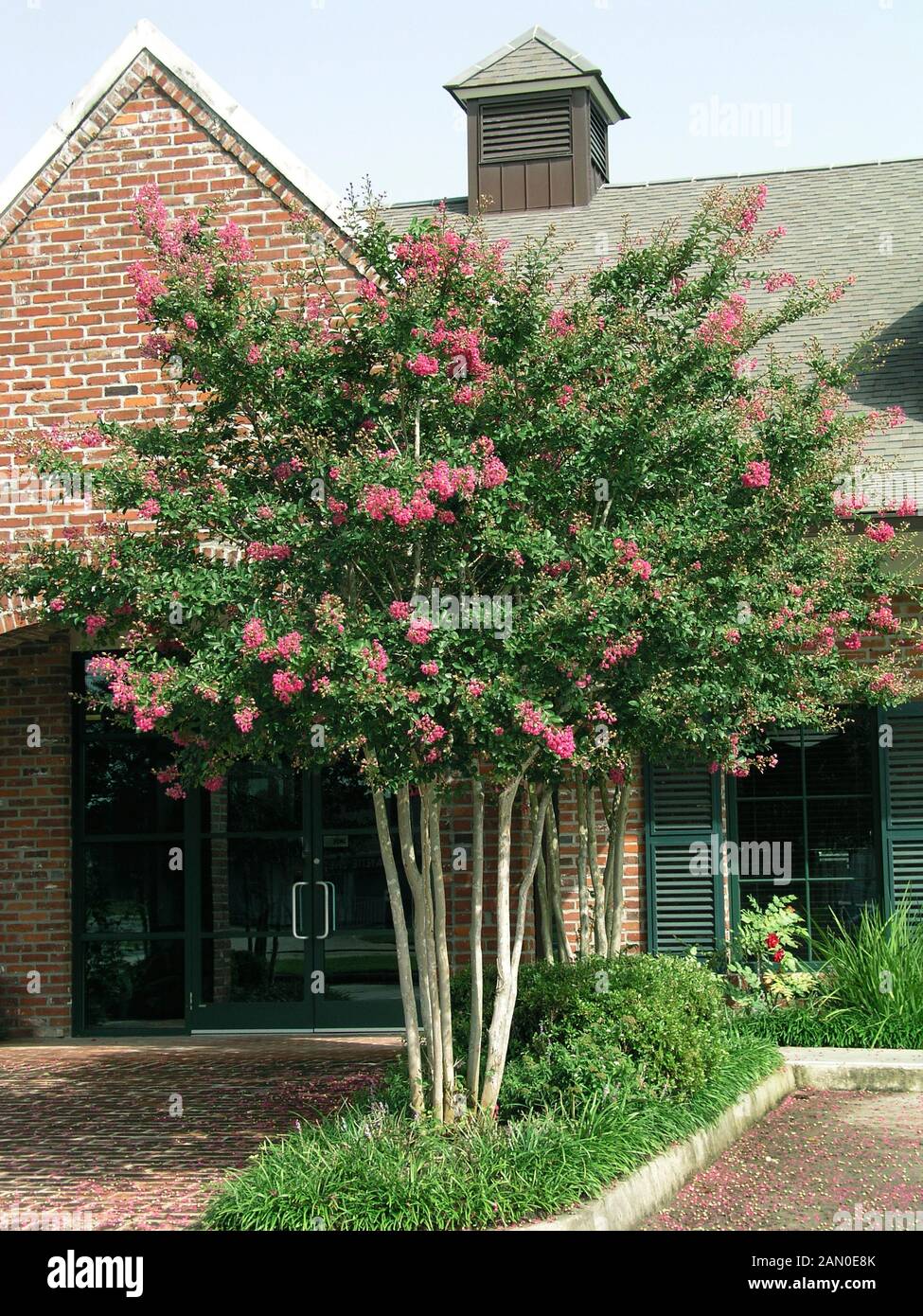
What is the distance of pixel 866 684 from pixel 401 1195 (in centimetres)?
511

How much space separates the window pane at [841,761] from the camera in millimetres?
10766

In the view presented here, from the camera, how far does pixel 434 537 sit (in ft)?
20.6

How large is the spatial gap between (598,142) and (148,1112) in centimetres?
1129

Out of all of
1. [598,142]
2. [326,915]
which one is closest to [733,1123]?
[326,915]

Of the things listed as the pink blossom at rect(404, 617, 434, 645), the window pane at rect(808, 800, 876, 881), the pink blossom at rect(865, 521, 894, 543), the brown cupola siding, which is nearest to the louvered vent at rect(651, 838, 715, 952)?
the window pane at rect(808, 800, 876, 881)

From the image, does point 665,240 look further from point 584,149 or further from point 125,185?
point 584,149

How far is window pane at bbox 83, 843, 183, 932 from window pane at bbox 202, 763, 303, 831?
498 mm

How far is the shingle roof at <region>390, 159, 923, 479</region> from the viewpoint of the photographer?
11.0 meters

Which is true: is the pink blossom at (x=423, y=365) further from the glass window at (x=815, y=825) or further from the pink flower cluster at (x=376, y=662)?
the glass window at (x=815, y=825)

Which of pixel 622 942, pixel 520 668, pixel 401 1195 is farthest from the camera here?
pixel 622 942

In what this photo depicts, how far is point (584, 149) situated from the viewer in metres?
15.1

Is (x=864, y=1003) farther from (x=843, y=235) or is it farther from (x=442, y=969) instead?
(x=843, y=235)

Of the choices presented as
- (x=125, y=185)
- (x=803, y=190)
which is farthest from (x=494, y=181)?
(x=125, y=185)

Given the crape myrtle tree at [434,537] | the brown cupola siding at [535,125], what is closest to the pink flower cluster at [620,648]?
the crape myrtle tree at [434,537]
